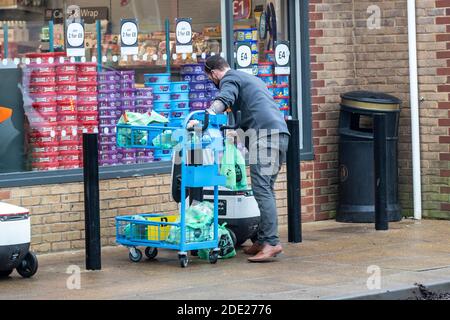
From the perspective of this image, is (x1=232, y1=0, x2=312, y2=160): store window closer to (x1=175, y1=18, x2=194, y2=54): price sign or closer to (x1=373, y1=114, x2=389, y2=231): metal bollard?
(x1=175, y1=18, x2=194, y2=54): price sign

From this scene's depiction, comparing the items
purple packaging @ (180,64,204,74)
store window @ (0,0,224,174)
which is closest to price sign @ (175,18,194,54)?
store window @ (0,0,224,174)

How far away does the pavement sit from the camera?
863 cm

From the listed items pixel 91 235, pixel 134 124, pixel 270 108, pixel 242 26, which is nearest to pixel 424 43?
pixel 242 26

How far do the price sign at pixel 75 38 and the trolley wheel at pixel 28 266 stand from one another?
256cm

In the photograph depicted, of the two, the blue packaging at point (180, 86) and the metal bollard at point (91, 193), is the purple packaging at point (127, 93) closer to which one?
the blue packaging at point (180, 86)

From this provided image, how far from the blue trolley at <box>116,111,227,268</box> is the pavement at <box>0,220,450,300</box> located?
0.21 m

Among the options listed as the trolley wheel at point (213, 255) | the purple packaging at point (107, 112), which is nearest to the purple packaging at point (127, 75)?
the purple packaging at point (107, 112)

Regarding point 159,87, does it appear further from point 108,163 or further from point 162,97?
point 108,163

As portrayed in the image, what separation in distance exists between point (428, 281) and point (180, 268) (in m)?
→ 2.21

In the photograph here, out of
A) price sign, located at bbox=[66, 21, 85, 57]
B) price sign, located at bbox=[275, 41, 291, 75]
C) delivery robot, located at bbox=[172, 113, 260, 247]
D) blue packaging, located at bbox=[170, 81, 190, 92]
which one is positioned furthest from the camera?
price sign, located at bbox=[275, 41, 291, 75]

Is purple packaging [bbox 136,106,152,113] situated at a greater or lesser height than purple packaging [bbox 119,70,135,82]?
lesser

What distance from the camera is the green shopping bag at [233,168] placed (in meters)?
10.3

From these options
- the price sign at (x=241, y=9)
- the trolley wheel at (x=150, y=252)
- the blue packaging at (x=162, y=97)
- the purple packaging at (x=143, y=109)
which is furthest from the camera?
the price sign at (x=241, y=9)

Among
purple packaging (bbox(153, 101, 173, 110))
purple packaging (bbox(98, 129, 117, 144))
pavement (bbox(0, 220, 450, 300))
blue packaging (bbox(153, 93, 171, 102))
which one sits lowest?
pavement (bbox(0, 220, 450, 300))
